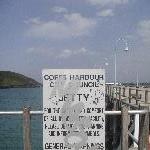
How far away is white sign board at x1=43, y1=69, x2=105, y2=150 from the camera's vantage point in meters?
5.32

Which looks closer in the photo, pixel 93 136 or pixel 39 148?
pixel 93 136

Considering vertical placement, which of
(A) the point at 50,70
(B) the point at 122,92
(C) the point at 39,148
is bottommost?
(C) the point at 39,148

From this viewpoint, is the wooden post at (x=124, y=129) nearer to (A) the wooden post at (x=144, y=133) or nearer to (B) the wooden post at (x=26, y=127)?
(A) the wooden post at (x=144, y=133)

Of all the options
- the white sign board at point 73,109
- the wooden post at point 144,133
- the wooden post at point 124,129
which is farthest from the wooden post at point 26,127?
the wooden post at point 144,133

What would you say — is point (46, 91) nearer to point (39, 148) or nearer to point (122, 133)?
point (122, 133)

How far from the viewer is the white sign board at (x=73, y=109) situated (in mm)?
5320

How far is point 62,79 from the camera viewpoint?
5.35 m

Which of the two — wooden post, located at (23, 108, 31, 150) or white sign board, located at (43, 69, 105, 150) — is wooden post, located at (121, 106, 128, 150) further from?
wooden post, located at (23, 108, 31, 150)

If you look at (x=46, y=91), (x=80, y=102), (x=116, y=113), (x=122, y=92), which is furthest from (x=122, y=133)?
(x=122, y=92)

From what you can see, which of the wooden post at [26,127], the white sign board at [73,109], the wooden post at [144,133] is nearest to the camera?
the white sign board at [73,109]

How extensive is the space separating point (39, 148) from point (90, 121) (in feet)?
95.0

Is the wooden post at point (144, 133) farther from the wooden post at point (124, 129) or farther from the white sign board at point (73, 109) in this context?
the white sign board at point (73, 109)

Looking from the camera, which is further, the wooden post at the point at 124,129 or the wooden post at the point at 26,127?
the wooden post at the point at 26,127

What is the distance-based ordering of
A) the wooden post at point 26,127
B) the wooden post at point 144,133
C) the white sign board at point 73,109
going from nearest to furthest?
the white sign board at point 73,109, the wooden post at point 144,133, the wooden post at point 26,127
